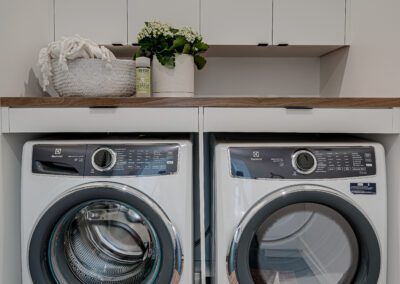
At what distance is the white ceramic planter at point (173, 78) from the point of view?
1427 mm

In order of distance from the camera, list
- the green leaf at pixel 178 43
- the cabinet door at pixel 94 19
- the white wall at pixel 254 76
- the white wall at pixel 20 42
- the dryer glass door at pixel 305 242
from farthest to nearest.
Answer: the white wall at pixel 254 76 < the cabinet door at pixel 94 19 < the green leaf at pixel 178 43 < the white wall at pixel 20 42 < the dryer glass door at pixel 305 242

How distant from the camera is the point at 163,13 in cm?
176

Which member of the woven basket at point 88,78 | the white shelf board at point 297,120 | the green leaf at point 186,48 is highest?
the green leaf at point 186,48

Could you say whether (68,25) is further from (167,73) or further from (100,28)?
(167,73)

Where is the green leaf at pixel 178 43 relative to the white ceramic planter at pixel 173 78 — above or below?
above

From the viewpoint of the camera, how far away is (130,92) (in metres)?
1.41

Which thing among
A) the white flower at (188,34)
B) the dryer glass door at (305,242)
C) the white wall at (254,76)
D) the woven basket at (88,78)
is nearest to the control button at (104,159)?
the woven basket at (88,78)

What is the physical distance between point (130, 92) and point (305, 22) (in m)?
1.00

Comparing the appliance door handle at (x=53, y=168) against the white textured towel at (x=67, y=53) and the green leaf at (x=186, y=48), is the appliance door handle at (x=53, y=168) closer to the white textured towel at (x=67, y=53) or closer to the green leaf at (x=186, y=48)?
the white textured towel at (x=67, y=53)

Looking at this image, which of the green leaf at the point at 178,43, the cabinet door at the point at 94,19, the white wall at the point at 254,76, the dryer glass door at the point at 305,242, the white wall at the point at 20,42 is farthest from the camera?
the white wall at the point at 254,76

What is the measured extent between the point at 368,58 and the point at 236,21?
2.17 ft

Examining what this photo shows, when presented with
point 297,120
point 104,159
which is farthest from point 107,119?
point 297,120

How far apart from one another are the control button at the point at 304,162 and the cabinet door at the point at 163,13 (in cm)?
95

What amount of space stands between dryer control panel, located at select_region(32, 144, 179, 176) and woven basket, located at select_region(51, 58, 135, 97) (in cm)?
25
